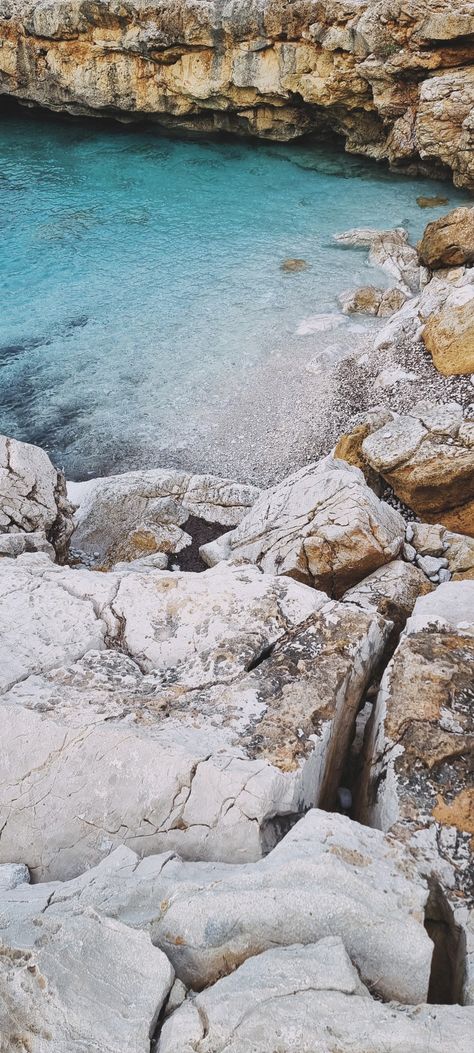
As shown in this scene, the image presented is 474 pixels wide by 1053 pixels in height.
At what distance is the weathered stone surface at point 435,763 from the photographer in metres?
3.14

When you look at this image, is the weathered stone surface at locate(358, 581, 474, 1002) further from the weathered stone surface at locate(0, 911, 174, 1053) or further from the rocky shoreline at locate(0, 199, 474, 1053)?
the weathered stone surface at locate(0, 911, 174, 1053)

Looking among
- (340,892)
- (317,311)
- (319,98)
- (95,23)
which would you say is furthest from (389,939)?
(95,23)

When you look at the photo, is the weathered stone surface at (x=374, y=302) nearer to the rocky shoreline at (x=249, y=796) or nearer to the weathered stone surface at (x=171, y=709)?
the rocky shoreline at (x=249, y=796)

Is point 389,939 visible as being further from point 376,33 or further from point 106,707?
point 376,33

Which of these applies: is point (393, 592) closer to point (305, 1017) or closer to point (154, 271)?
point (305, 1017)

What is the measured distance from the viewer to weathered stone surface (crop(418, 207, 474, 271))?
12.9m

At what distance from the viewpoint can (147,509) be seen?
964 cm

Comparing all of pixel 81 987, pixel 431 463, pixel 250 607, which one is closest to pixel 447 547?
pixel 431 463

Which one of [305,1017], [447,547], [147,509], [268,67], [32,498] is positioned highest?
[268,67]

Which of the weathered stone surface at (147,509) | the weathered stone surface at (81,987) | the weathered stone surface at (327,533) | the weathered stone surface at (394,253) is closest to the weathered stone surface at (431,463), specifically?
the weathered stone surface at (327,533)

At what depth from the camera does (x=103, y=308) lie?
15.7 m

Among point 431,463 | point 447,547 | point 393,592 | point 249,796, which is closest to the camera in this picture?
point 249,796

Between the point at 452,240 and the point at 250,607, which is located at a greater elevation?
the point at 452,240

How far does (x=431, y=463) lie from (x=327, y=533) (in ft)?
8.25
